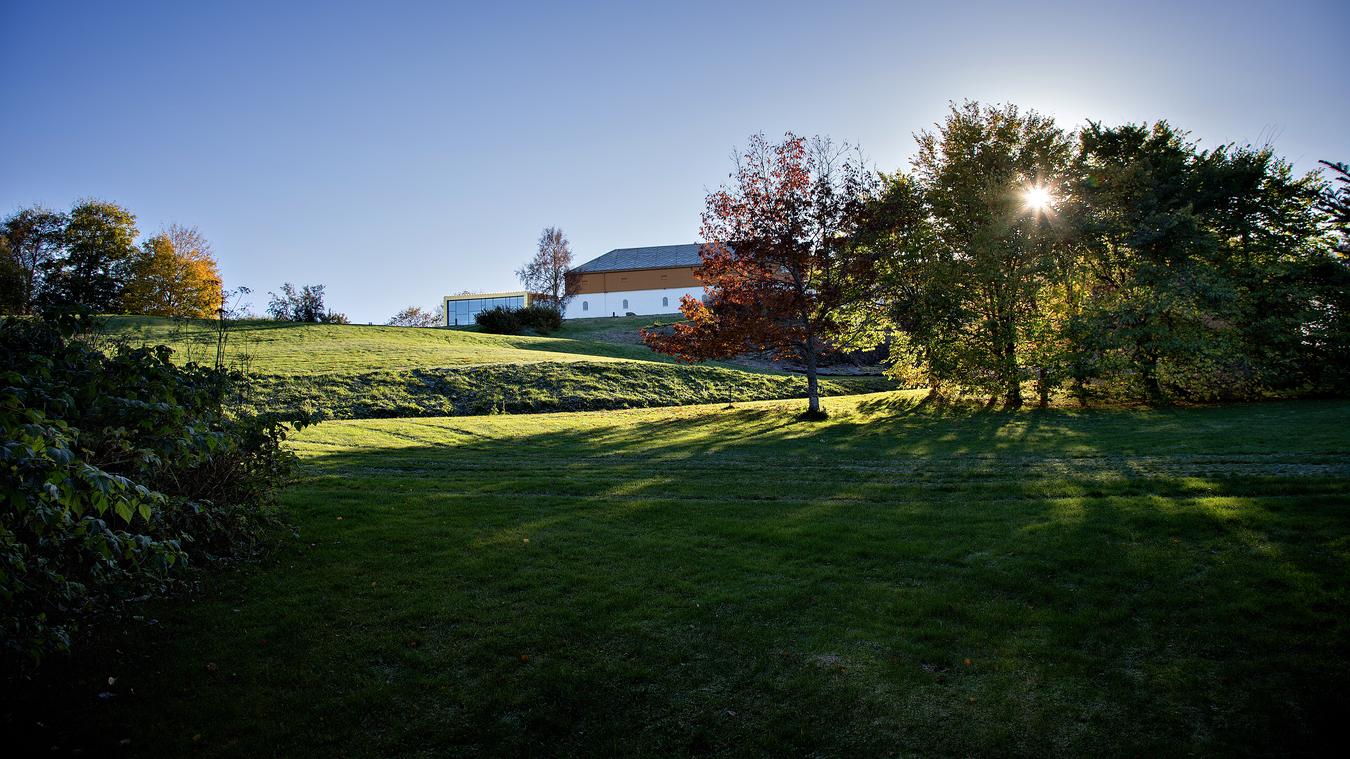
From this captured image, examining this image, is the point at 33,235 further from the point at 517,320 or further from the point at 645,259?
the point at 645,259

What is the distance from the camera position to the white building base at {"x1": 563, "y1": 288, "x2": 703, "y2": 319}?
207 ft

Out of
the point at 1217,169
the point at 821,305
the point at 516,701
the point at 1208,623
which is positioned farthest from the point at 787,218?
the point at 516,701

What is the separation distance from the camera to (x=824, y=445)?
1556 cm

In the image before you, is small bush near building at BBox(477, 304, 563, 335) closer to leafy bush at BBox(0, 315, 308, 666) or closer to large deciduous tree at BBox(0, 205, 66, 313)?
large deciduous tree at BBox(0, 205, 66, 313)

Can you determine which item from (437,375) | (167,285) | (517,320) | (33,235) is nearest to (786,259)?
(437,375)

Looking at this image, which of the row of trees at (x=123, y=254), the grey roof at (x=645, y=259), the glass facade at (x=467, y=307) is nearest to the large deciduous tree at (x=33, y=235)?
the row of trees at (x=123, y=254)

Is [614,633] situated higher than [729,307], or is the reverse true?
[729,307]

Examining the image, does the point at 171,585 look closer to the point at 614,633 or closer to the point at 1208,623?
the point at 614,633

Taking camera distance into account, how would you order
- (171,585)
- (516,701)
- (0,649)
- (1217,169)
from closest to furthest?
1. (0,649)
2. (516,701)
3. (171,585)
4. (1217,169)

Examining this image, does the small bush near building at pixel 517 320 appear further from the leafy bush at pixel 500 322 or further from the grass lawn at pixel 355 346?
the grass lawn at pixel 355 346

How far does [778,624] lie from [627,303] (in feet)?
194

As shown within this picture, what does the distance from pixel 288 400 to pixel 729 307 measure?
13.3 m

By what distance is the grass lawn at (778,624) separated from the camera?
4.51 meters

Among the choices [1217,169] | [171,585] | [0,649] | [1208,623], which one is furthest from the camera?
[1217,169]
